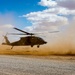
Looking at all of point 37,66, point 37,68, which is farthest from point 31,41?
point 37,68

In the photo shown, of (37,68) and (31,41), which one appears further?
(31,41)

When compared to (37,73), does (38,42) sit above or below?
above

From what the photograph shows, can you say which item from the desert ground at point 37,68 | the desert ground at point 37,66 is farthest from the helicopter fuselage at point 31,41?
the desert ground at point 37,68

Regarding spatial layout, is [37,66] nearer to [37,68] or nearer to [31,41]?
[37,68]

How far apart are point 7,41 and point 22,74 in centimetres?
4309

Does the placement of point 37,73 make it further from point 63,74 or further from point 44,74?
point 63,74

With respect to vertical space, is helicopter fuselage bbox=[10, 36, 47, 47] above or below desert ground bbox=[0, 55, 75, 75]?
above

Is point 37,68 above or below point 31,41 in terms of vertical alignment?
below

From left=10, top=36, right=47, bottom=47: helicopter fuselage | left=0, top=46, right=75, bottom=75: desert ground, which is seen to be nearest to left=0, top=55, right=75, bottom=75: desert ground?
left=0, top=46, right=75, bottom=75: desert ground

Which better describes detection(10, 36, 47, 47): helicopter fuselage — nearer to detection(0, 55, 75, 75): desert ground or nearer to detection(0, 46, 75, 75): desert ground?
detection(0, 46, 75, 75): desert ground

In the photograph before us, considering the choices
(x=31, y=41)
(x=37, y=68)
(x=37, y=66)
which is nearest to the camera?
(x=37, y=68)

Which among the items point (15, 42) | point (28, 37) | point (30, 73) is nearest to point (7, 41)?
point (15, 42)

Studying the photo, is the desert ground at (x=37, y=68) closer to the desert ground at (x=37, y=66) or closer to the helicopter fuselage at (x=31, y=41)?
the desert ground at (x=37, y=66)

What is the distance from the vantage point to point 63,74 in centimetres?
1808
